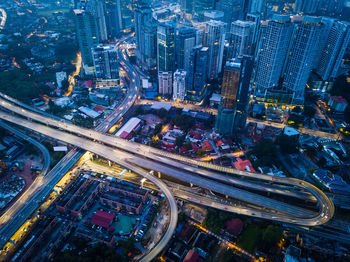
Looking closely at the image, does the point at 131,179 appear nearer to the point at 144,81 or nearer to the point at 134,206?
the point at 134,206

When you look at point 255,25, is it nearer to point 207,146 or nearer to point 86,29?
point 207,146

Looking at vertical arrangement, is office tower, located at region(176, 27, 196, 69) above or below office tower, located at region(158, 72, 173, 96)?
above

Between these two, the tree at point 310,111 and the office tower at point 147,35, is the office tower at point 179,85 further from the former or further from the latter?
the tree at point 310,111

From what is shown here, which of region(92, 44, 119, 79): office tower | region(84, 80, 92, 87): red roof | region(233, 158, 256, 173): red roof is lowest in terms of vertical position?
region(233, 158, 256, 173): red roof

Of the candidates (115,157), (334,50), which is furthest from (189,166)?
(334,50)

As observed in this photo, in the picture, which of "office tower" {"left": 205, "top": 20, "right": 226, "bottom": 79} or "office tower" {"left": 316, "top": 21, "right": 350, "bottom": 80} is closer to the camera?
"office tower" {"left": 316, "top": 21, "right": 350, "bottom": 80}

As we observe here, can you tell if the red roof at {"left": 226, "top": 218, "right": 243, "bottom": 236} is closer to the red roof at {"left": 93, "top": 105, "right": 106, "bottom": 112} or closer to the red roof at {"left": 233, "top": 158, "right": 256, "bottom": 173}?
the red roof at {"left": 233, "top": 158, "right": 256, "bottom": 173}

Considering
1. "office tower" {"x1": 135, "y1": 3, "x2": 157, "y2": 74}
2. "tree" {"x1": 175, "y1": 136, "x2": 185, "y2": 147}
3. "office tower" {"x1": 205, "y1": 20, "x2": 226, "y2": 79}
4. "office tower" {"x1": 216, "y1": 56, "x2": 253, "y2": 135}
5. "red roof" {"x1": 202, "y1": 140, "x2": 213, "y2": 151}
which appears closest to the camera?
"office tower" {"x1": 216, "y1": 56, "x2": 253, "y2": 135}

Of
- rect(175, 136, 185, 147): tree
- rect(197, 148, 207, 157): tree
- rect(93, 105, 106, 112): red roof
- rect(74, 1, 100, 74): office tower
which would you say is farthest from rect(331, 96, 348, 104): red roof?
rect(74, 1, 100, 74): office tower
